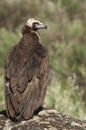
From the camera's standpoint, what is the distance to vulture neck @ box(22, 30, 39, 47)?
32.5ft

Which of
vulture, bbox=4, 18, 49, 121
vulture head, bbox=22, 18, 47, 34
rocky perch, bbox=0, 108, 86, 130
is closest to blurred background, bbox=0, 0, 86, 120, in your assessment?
vulture head, bbox=22, 18, 47, 34

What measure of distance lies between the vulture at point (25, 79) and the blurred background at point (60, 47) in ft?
8.03

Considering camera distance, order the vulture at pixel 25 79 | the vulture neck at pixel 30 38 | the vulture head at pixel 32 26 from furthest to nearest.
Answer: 1. the vulture head at pixel 32 26
2. the vulture neck at pixel 30 38
3. the vulture at pixel 25 79

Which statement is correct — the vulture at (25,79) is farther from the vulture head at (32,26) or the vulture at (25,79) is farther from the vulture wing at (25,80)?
the vulture head at (32,26)

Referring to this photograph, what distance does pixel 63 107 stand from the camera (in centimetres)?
1317

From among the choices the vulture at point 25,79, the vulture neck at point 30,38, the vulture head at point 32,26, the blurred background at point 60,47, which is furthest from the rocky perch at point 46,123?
the blurred background at point 60,47

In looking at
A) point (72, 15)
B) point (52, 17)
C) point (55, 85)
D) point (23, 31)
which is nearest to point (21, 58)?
point (23, 31)

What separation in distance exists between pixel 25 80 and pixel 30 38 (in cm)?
126

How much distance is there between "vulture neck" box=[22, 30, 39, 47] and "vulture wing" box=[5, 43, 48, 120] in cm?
15

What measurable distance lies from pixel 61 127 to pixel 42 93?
→ 0.97 metres

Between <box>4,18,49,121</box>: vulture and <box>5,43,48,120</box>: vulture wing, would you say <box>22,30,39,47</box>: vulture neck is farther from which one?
<box>5,43,48,120</box>: vulture wing

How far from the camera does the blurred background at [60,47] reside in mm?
13656

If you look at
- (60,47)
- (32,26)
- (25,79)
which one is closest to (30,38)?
(32,26)

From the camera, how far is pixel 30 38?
33.2 feet
